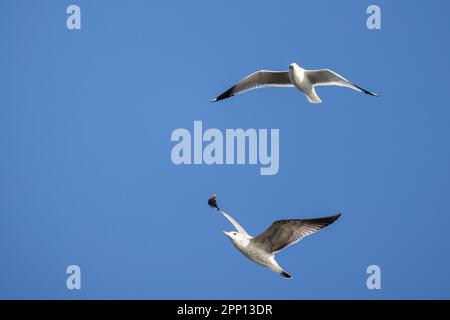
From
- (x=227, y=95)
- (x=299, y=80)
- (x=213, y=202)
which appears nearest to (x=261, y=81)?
(x=227, y=95)

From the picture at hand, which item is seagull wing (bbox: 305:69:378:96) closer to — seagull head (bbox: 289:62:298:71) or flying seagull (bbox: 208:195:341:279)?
seagull head (bbox: 289:62:298:71)

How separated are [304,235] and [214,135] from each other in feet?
9.91

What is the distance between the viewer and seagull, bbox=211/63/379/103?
26.0 feet

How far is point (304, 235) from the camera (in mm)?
6125

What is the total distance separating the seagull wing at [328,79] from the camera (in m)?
7.94

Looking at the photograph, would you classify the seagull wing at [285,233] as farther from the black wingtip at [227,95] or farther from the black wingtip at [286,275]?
the black wingtip at [227,95]

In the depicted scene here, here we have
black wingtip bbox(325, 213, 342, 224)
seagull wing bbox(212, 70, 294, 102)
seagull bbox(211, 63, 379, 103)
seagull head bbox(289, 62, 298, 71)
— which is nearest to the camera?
black wingtip bbox(325, 213, 342, 224)

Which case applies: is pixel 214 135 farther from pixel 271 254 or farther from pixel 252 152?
pixel 271 254

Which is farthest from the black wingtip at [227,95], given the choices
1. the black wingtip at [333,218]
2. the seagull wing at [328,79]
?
the black wingtip at [333,218]

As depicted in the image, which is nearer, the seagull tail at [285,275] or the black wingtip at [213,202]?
the seagull tail at [285,275]

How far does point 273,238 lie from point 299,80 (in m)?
2.17

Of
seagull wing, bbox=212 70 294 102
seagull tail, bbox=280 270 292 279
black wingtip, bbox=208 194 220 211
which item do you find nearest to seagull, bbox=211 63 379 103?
seagull wing, bbox=212 70 294 102

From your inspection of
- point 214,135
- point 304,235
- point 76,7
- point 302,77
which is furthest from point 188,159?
point 304,235

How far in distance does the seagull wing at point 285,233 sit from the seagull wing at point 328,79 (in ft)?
7.25
